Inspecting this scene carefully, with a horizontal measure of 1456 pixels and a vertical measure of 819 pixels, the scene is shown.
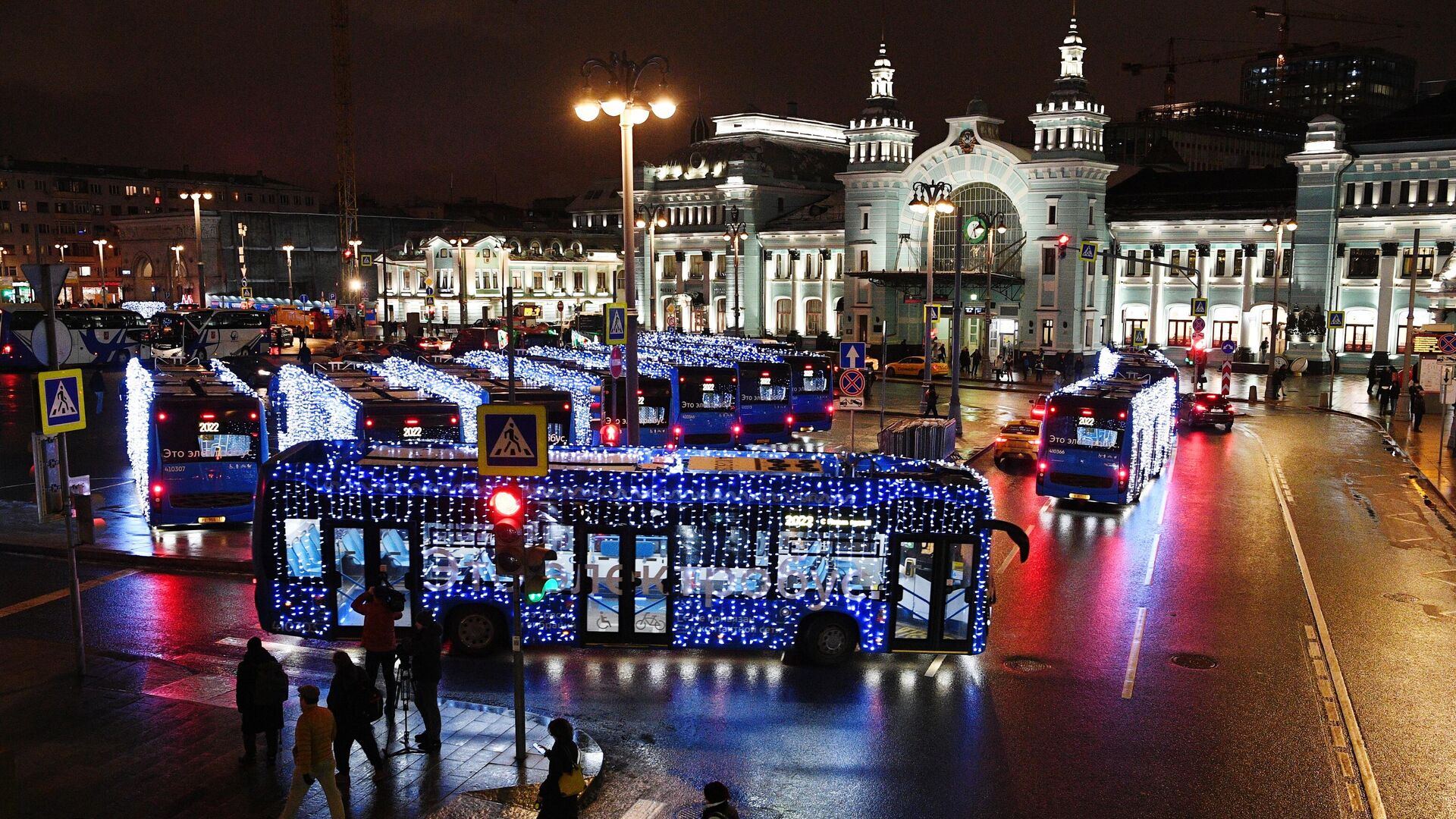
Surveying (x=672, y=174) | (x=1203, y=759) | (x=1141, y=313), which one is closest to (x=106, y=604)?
(x=1203, y=759)

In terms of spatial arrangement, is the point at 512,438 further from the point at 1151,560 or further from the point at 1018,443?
the point at 1018,443

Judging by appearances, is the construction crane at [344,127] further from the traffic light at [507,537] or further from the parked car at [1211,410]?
the traffic light at [507,537]

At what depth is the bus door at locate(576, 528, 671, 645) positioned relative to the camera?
46.3ft

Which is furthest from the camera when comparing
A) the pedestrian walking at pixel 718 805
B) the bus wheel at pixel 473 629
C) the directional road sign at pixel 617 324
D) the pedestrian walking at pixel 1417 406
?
the pedestrian walking at pixel 1417 406

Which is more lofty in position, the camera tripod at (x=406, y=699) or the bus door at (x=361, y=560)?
the bus door at (x=361, y=560)

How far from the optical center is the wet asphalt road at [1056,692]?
10.7 meters

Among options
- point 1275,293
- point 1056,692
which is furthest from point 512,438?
point 1275,293

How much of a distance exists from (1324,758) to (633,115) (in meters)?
14.3

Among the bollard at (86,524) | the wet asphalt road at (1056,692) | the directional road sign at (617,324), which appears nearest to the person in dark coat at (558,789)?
the wet asphalt road at (1056,692)

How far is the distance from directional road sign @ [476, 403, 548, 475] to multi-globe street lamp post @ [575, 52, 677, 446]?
25.1ft

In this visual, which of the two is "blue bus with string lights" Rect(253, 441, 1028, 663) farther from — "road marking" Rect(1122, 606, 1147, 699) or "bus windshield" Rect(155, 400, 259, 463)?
"bus windshield" Rect(155, 400, 259, 463)

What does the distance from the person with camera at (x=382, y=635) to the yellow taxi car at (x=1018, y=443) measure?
21.5m

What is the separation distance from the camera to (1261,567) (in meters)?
19.5

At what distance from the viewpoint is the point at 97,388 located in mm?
46344
